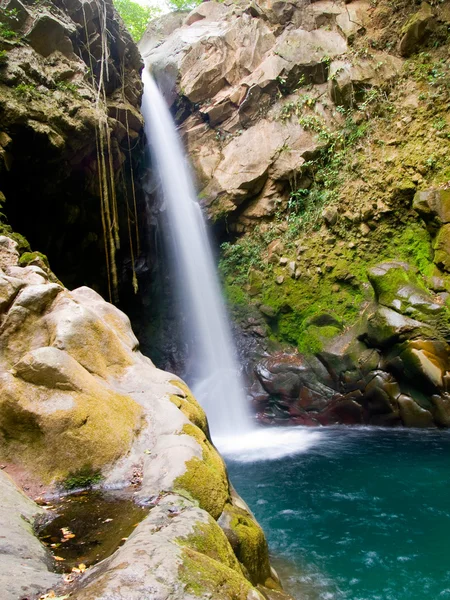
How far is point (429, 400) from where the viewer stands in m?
10.3

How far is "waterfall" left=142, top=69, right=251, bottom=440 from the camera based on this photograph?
1405cm

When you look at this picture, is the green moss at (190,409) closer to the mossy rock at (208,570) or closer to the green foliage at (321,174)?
the mossy rock at (208,570)

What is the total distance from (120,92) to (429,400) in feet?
43.3

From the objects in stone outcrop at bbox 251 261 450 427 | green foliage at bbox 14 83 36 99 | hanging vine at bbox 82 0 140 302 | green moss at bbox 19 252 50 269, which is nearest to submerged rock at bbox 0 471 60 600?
green moss at bbox 19 252 50 269

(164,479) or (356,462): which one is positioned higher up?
(164,479)

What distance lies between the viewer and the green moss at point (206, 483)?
11.9ft

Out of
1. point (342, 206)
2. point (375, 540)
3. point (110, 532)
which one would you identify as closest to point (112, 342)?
point (110, 532)

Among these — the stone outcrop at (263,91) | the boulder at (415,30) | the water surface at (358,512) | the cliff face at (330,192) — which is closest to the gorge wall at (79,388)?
the water surface at (358,512)

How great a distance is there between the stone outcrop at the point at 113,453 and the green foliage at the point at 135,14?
26.1 meters

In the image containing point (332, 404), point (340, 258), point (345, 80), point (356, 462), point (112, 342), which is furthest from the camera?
point (345, 80)

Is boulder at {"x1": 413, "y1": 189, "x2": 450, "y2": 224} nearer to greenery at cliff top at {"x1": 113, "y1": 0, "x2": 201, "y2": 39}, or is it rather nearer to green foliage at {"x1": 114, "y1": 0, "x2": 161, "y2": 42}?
greenery at cliff top at {"x1": 113, "y1": 0, "x2": 201, "y2": 39}

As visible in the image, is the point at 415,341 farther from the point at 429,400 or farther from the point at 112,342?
the point at 112,342

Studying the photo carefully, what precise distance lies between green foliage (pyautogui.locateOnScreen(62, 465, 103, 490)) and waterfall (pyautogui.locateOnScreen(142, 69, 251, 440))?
9.26 meters

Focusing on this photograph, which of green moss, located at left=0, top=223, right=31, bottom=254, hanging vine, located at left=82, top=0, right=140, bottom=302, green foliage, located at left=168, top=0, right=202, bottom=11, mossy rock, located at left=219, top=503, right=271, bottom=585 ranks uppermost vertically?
green foliage, located at left=168, top=0, right=202, bottom=11
